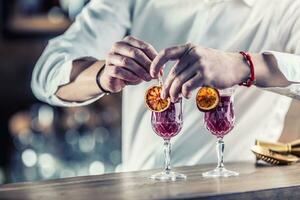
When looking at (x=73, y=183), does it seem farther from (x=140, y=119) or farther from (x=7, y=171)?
(x=7, y=171)

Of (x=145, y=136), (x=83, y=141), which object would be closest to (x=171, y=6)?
(x=145, y=136)

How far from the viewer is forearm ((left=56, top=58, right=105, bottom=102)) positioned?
304 centimetres

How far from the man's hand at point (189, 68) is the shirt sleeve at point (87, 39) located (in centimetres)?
65

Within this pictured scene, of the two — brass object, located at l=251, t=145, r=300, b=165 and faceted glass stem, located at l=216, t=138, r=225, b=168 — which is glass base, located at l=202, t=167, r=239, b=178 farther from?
brass object, located at l=251, t=145, r=300, b=165

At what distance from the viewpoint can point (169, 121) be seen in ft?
8.92

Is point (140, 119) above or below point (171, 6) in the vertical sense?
below

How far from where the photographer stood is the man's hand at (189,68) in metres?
2.60

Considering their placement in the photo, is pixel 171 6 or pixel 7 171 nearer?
pixel 171 6

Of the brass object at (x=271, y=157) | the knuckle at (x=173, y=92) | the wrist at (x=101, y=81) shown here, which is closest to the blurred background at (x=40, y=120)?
the wrist at (x=101, y=81)

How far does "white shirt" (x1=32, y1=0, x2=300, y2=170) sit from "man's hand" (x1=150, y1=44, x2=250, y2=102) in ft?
1.87

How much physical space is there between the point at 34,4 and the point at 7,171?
3.12ft

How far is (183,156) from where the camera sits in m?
3.28

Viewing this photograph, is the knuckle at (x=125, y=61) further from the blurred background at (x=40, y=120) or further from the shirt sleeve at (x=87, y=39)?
the blurred background at (x=40, y=120)

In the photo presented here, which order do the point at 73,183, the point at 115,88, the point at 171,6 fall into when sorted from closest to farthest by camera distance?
1. the point at 73,183
2. the point at 115,88
3. the point at 171,6
